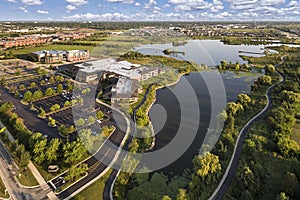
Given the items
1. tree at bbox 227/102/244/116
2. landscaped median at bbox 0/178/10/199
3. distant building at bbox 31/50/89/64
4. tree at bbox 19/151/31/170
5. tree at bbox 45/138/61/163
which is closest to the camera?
landscaped median at bbox 0/178/10/199

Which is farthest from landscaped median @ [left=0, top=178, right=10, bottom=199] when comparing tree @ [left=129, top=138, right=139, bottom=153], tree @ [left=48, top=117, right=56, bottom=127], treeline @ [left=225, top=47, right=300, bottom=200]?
treeline @ [left=225, top=47, right=300, bottom=200]

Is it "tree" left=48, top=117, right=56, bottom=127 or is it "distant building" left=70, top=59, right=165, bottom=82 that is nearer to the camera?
"tree" left=48, top=117, right=56, bottom=127

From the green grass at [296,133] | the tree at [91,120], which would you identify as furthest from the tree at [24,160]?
the green grass at [296,133]

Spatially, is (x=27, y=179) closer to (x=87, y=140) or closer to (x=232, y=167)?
(x=87, y=140)

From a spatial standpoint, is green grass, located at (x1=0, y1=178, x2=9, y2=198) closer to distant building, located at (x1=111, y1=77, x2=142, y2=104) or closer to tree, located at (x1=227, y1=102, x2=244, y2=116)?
distant building, located at (x1=111, y1=77, x2=142, y2=104)

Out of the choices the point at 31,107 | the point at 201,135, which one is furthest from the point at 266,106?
the point at 31,107

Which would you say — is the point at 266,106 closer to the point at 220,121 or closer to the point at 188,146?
the point at 220,121

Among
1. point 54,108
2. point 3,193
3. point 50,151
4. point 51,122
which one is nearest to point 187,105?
point 54,108
